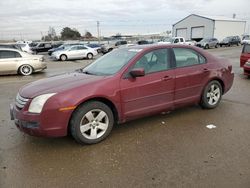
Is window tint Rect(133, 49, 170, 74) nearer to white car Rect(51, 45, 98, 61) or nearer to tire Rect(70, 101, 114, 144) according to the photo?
tire Rect(70, 101, 114, 144)

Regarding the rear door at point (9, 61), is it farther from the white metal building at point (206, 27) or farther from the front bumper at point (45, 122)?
the white metal building at point (206, 27)

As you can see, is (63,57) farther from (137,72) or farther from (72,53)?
(137,72)

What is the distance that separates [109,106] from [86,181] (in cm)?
149

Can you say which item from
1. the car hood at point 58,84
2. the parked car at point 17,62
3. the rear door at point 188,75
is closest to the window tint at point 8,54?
the parked car at point 17,62

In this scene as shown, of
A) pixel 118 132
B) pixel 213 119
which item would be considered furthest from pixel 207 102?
pixel 118 132

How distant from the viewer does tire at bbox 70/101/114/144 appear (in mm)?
3980

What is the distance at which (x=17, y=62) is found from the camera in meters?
13.2

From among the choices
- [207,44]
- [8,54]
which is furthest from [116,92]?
[207,44]

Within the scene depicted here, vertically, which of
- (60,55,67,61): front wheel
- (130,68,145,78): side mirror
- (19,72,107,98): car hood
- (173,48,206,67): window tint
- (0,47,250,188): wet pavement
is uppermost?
(173,48,206,67): window tint

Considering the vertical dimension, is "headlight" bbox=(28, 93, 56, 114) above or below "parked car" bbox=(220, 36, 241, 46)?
above

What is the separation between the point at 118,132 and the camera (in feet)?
15.5

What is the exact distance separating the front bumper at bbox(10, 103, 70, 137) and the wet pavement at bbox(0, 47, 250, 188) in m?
0.34

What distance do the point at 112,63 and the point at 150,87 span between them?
0.88 metres

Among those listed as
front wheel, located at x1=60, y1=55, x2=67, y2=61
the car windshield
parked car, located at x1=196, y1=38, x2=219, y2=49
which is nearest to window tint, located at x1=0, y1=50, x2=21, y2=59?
the car windshield
